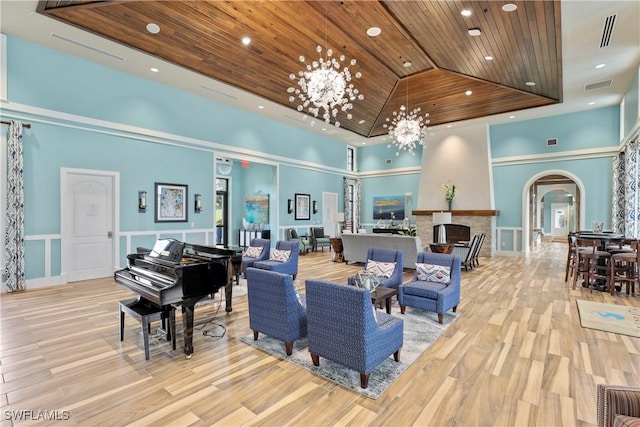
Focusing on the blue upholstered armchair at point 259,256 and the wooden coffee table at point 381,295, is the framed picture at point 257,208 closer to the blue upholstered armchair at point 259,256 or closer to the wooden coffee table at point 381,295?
the blue upholstered armchair at point 259,256

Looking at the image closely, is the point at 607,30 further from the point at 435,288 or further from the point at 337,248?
the point at 337,248

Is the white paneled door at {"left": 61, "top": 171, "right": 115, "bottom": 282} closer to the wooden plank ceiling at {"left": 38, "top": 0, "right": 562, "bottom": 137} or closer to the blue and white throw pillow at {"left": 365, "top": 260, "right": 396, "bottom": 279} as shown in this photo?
the wooden plank ceiling at {"left": 38, "top": 0, "right": 562, "bottom": 137}

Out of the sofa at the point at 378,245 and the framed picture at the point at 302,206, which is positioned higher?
the framed picture at the point at 302,206

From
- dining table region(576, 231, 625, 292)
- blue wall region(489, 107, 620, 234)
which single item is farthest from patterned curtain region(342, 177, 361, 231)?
dining table region(576, 231, 625, 292)

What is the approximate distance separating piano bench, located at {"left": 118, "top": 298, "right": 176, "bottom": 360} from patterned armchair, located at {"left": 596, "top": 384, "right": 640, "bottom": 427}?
135 inches

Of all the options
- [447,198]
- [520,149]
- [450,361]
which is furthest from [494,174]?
[450,361]

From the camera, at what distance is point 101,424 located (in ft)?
7.36

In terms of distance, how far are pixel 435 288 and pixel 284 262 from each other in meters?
3.14

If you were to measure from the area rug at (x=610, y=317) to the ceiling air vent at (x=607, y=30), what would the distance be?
4419mm

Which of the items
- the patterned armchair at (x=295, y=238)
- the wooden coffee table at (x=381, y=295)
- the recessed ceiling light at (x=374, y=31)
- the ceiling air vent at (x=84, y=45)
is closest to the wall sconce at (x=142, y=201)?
the ceiling air vent at (x=84, y=45)

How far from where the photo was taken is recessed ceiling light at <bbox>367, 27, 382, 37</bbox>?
5453 mm

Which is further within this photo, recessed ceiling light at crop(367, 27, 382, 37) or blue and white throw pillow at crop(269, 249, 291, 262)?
blue and white throw pillow at crop(269, 249, 291, 262)

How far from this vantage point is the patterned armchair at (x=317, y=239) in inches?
460

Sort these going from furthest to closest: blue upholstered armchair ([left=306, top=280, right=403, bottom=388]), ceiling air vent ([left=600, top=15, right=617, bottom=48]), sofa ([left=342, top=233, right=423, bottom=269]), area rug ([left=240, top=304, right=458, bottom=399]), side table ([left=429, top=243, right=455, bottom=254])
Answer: side table ([left=429, top=243, right=455, bottom=254]), sofa ([left=342, top=233, right=423, bottom=269]), ceiling air vent ([left=600, top=15, right=617, bottom=48]), area rug ([left=240, top=304, right=458, bottom=399]), blue upholstered armchair ([left=306, top=280, right=403, bottom=388])
